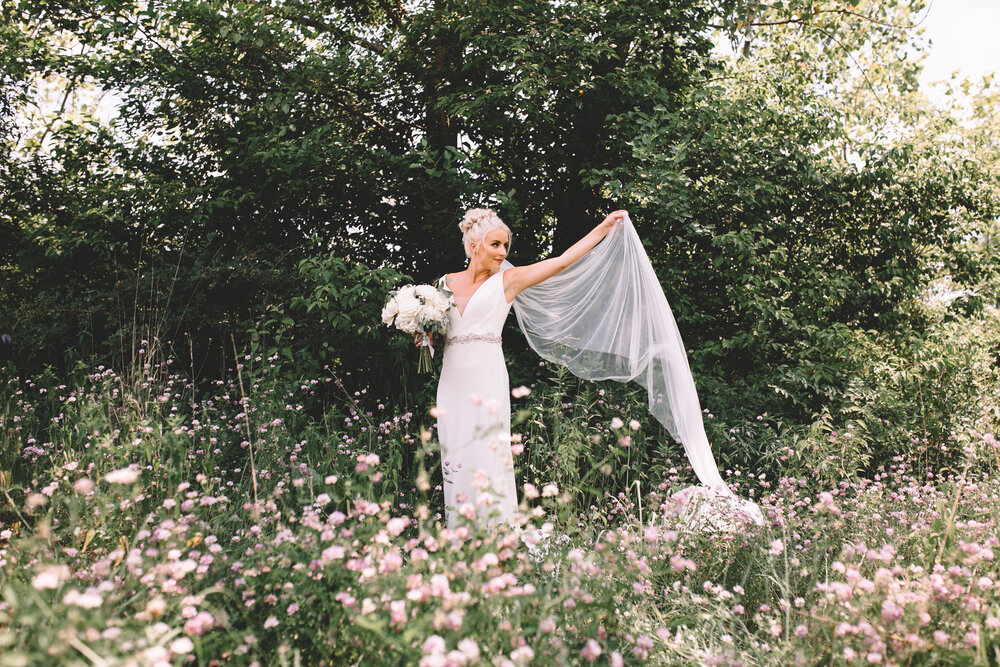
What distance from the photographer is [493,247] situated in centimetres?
416

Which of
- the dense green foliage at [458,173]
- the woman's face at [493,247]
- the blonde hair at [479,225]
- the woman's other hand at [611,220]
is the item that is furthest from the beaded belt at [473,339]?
the dense green foliage at [458,173]

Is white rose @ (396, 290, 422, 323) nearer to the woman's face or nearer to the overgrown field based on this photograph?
the woman's face

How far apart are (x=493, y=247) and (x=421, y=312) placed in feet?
2.05

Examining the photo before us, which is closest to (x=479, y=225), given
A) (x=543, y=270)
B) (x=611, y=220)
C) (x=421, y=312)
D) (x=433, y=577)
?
(x=543, y=270)

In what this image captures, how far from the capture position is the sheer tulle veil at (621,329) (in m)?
4.44

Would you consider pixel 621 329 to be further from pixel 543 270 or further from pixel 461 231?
pixel 461 231

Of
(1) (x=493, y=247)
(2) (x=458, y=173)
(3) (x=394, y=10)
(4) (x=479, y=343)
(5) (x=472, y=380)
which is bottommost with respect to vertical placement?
(5) (x=472, y=380)

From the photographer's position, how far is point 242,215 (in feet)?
22.1

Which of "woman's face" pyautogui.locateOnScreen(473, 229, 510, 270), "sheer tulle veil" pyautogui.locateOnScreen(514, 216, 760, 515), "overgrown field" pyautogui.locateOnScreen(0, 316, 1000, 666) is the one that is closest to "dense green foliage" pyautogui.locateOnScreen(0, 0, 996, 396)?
"sheer tulle veil" pyautogui.locateOnScreen(514, 216, 760, 515)

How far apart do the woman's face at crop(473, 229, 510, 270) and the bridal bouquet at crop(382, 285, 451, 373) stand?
377mm

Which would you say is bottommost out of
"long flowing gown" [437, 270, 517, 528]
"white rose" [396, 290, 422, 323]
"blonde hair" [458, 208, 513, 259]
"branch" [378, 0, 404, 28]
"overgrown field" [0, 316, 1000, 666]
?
"overgrown field" [0, 316, 1000, 666]

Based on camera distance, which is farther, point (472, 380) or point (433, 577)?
point (472, 380)

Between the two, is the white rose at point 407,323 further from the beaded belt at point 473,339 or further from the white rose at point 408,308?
the beaded belt at point 473,339

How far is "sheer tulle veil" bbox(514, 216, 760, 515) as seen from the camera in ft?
14.6
